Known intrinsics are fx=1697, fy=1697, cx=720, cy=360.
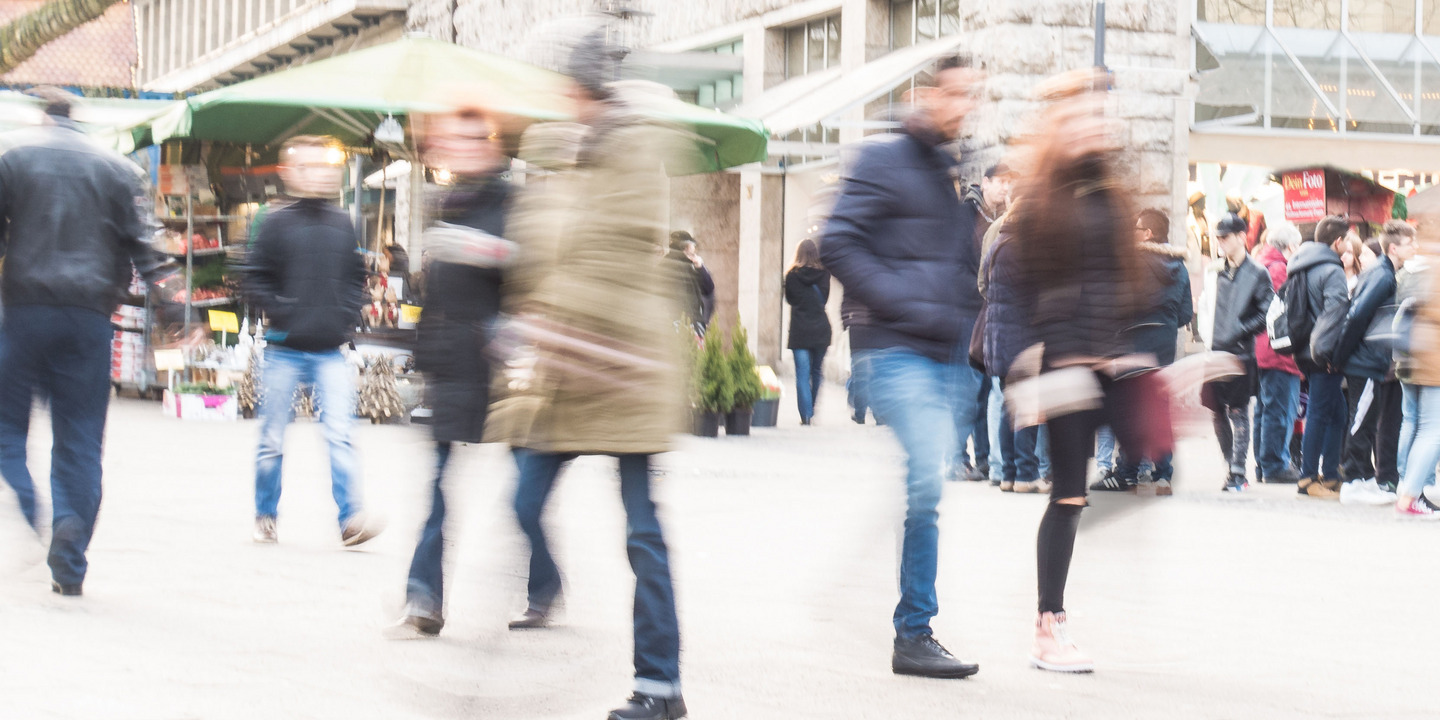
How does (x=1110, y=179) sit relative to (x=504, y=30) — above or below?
below

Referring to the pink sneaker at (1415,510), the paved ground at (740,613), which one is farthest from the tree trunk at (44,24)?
the pink sneaker at (1415,510)

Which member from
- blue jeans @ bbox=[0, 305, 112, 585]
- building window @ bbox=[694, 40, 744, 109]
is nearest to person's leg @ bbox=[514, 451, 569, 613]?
blue jeans @ bbox=[0, 305, 112, 585]

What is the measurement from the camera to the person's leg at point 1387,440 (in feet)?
33.7

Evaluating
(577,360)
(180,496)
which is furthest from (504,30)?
(577,360)

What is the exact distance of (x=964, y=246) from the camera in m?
5.21

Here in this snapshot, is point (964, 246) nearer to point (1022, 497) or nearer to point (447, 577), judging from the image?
point (447, 577)

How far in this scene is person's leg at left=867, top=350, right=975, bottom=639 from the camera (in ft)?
16.6

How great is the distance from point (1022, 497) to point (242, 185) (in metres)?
10.5

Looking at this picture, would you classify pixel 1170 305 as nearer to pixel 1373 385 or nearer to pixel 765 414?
pixel 1373 385

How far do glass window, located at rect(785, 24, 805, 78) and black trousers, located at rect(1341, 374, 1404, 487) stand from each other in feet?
37.3

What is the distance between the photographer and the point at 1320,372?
34.9ft

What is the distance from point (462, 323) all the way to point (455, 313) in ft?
0.14

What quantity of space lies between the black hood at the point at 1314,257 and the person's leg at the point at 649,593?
23.6 ft

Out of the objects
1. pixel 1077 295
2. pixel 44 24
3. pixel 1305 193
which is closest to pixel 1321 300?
pixel 1077 295
